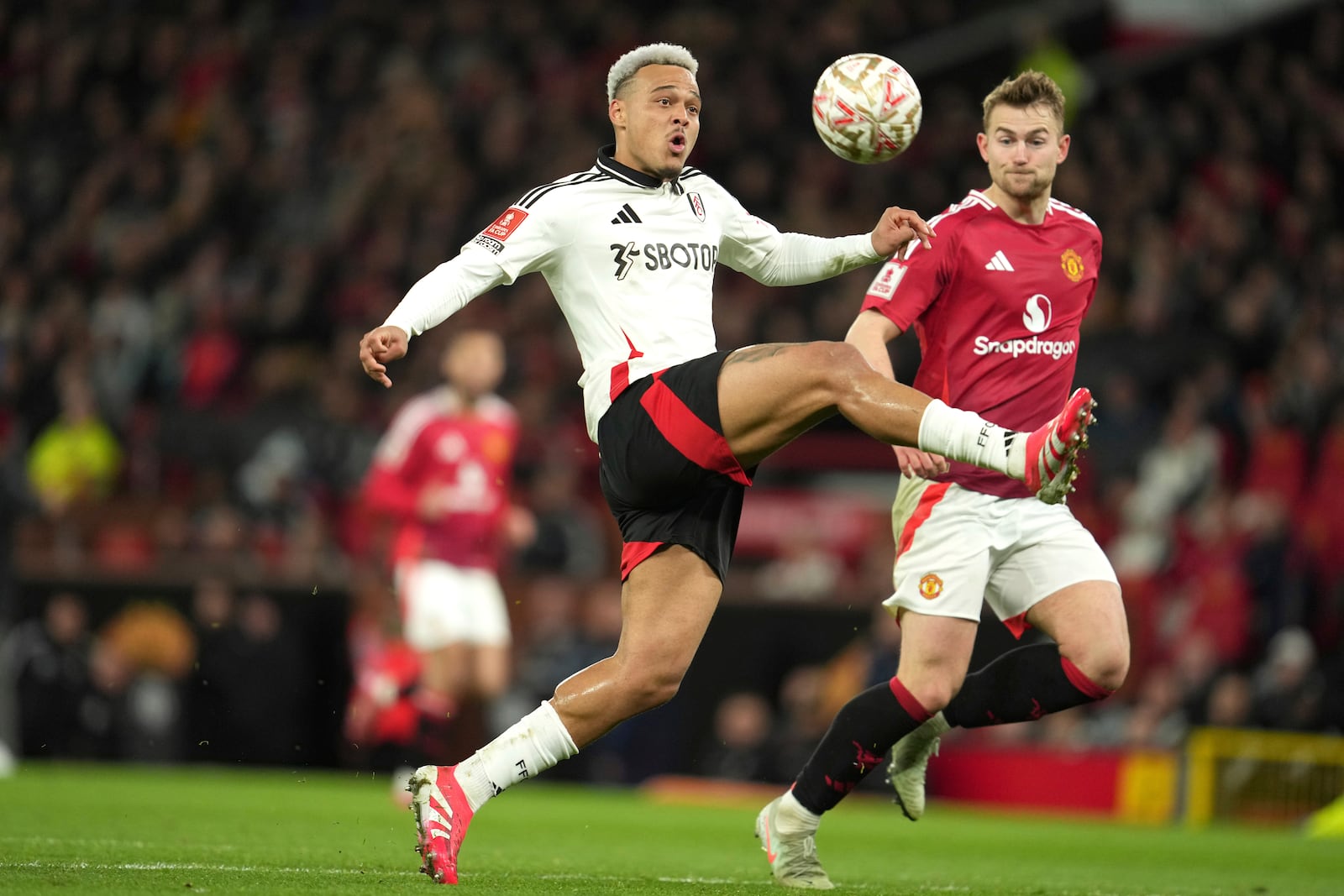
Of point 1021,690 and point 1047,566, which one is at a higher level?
point 1047,566

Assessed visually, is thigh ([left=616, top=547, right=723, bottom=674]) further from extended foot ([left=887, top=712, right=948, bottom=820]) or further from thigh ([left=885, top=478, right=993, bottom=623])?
extended foot ([left=887, top=712, right=948, bottom=820])

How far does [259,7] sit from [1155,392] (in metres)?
12.0

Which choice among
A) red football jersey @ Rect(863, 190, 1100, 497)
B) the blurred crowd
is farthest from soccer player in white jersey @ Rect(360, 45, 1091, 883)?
the blurred crowd

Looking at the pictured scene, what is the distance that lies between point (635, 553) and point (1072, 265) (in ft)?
6.20

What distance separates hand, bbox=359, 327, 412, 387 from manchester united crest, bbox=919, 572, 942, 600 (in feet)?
6.27

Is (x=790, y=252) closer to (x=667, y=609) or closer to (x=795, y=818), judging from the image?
(x=667, y=609)

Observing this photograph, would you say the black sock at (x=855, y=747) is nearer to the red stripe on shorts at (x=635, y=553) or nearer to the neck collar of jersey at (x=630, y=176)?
the red stripe on shorts at (x=635, y=553)

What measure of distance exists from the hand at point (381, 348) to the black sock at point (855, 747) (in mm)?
→ 1866

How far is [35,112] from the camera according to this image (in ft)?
67.3

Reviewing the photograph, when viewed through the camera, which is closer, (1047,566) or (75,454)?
(1047,566)

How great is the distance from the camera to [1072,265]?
20.9 ft

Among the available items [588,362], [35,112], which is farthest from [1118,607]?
[35,112]

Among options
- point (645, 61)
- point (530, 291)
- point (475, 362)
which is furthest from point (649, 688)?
point (530, 291)

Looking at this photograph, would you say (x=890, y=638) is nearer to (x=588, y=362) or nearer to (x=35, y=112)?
(x=588, y=362)
